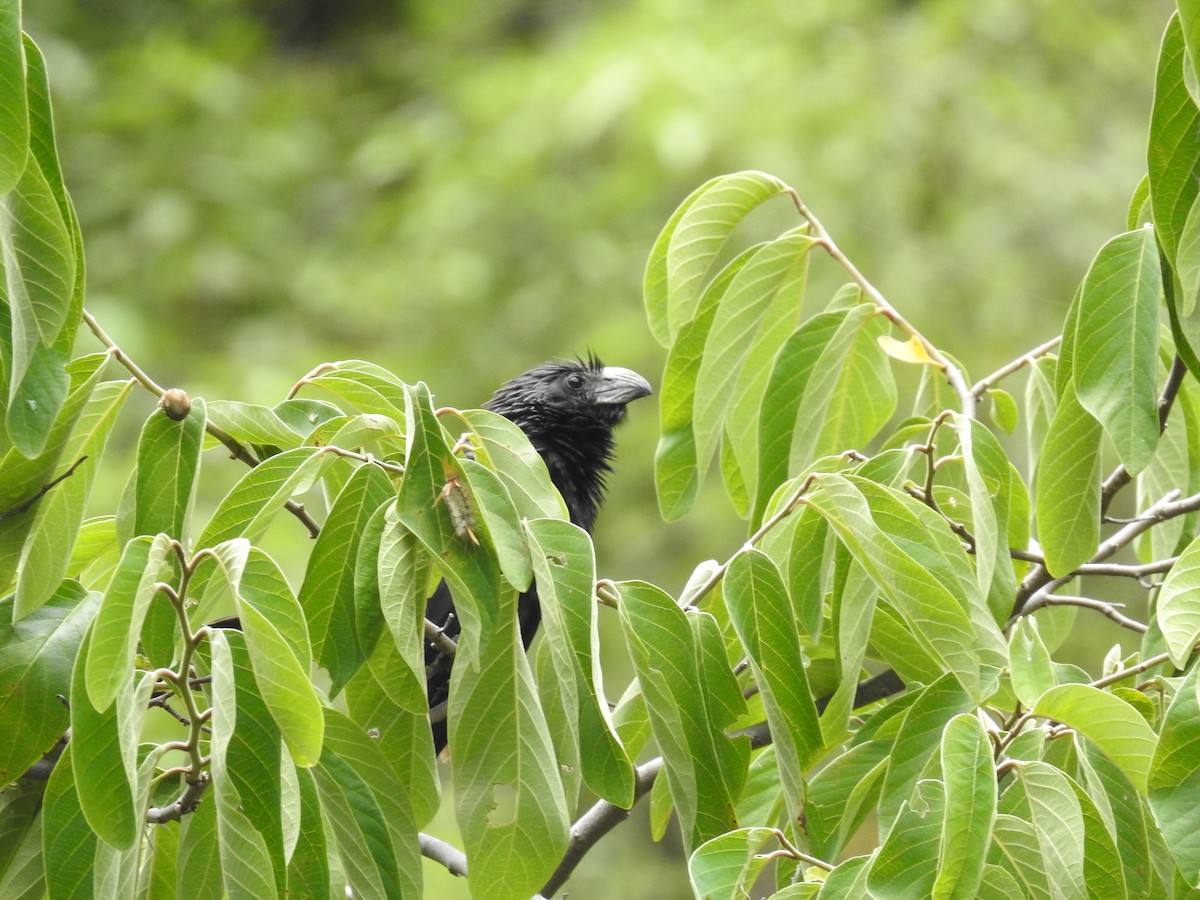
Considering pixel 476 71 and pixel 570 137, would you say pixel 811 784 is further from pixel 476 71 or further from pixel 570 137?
pixel 476 71

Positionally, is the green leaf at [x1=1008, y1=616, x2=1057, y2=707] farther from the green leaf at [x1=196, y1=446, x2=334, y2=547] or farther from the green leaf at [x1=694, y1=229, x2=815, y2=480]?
the green leaf at [x1=196, y1=446, x2=334, y2=547]

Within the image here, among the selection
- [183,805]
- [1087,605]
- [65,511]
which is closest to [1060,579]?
[1087,605]

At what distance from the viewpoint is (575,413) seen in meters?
4.18

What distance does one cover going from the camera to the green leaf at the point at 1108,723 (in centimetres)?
154

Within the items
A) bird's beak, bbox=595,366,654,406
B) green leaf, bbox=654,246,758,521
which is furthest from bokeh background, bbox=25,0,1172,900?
green leaf, bbox=654,246,758,521

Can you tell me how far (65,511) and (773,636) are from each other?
0.88 meters

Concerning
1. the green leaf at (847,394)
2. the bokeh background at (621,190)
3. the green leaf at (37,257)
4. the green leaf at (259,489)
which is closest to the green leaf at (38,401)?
the green leaf at (37,257)

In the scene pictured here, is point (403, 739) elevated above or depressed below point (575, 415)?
below

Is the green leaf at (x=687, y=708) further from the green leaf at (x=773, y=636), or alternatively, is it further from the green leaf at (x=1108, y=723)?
the green leaf at (x=1108, y=723)

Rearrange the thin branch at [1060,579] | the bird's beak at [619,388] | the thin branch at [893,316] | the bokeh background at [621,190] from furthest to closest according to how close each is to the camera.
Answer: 1. the bokeh background at [621,190]
2. the bird's beak at [619,388]
3. the thin branch at [893,316]
4. the thin branch at [1060,579]

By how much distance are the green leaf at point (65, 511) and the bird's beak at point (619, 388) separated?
Result: 2.49m

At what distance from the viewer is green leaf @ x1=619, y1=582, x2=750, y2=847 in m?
1.64

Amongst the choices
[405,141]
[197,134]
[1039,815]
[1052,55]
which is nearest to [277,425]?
[1039,815]

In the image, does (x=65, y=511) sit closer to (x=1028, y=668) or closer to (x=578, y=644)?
(x=578, y=644)
